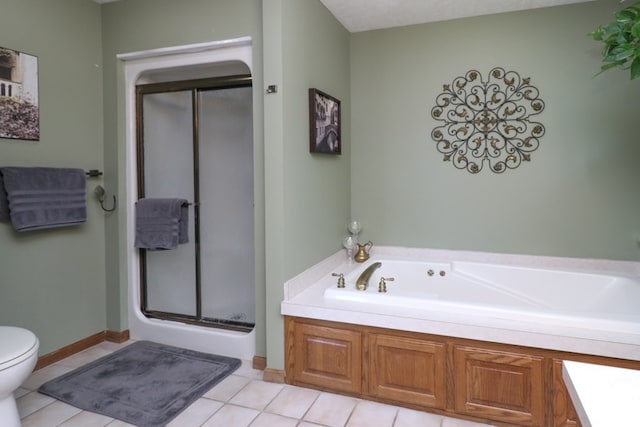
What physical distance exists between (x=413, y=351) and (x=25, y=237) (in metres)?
2.41

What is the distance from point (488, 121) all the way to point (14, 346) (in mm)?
3232

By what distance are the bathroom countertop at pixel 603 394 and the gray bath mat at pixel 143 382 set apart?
192cm

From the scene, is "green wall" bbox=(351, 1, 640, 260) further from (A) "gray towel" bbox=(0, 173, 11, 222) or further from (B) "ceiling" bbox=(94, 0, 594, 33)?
(A) "gray towel" bbox=(0, 173, 11, 222)

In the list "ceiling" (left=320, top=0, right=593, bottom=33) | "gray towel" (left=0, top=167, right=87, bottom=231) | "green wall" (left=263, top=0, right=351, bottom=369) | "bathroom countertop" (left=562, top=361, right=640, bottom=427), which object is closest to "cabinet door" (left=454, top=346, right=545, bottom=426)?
"green wall" (left=263, top=0, right=351, bottom=369)

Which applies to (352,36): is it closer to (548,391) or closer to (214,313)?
(214,313)

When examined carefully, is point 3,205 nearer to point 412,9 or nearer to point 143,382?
point 143,382

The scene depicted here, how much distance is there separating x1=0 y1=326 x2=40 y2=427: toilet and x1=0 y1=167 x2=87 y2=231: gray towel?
76cm

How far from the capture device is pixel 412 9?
301 centimetres

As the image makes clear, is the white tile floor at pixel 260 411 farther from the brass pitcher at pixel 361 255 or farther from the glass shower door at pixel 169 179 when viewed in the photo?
the brass pitcher at pixel 361 255

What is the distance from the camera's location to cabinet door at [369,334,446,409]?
216cm

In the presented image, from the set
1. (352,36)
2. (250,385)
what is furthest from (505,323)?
(352,36)

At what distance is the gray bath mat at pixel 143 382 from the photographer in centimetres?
220

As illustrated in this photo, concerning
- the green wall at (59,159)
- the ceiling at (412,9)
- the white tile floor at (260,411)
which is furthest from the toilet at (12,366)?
the ceiling at (412,9)

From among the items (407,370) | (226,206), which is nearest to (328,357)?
(407,370)
